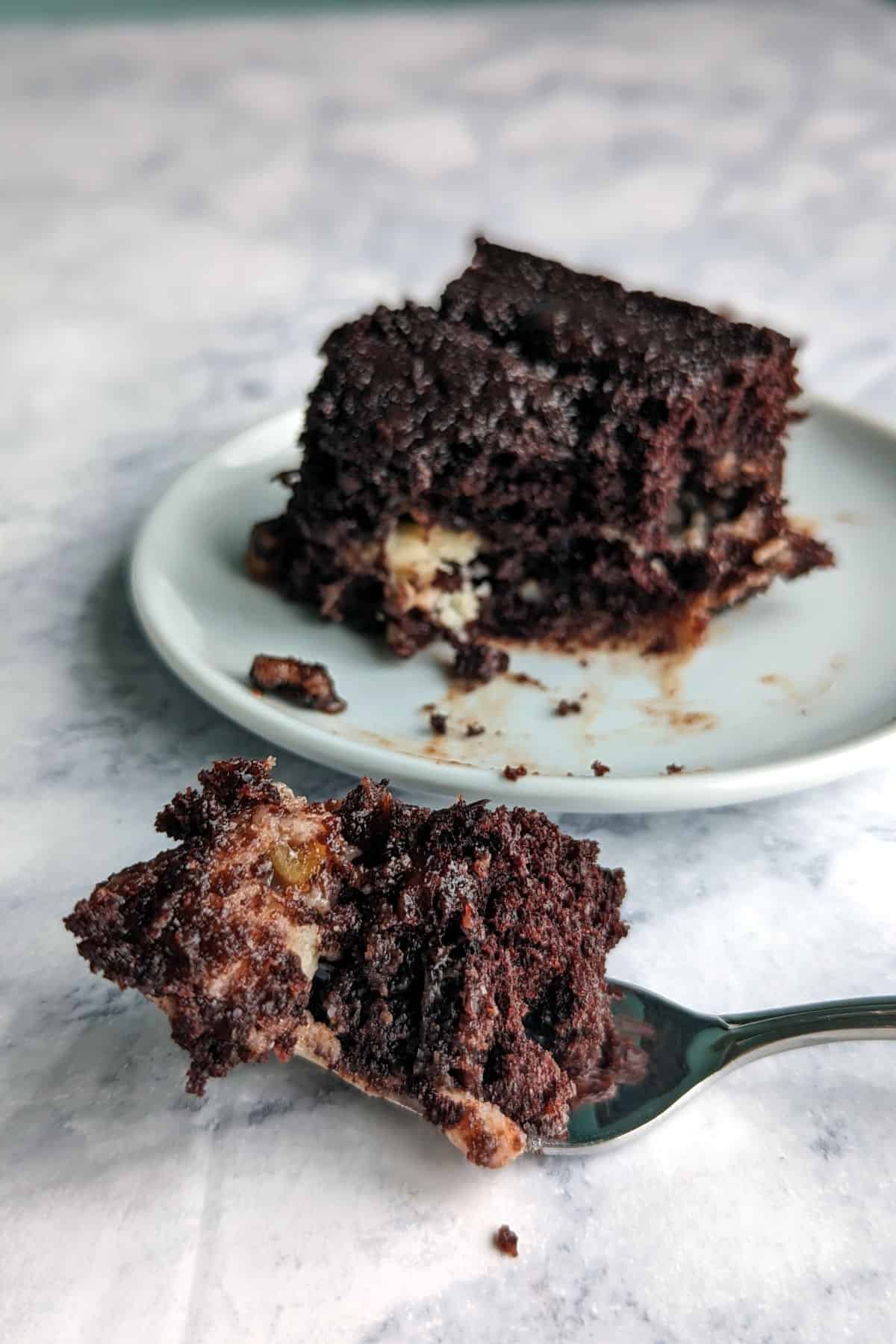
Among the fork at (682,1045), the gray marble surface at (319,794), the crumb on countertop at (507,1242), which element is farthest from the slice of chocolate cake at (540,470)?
the crumb on countertop at (507,1242)

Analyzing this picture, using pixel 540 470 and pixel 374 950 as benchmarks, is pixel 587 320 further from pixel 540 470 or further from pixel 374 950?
pixel 374 950

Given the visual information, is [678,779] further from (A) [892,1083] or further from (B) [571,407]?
(B) [571,407]

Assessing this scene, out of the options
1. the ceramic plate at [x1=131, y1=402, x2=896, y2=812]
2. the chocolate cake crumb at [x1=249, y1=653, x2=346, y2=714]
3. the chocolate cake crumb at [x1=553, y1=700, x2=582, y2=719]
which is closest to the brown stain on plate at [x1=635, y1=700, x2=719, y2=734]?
the ceramic plate at [x1=131, y1=402, x2=896, y2=812]

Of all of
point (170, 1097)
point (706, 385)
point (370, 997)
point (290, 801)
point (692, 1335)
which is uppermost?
point (706, 385)

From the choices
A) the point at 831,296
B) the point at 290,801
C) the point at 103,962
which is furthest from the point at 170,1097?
the point at 831,296

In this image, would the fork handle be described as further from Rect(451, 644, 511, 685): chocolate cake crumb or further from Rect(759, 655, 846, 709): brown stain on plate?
Rect(451, 644, 511, 685): chocolate cake crumb

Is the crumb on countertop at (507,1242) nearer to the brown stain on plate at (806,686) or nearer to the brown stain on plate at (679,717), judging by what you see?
the brown stain on plate at (679,717)
